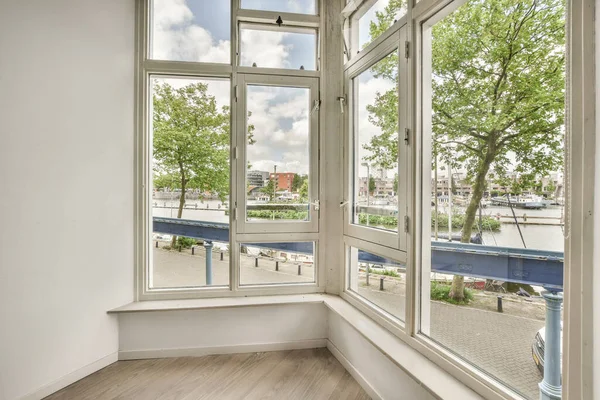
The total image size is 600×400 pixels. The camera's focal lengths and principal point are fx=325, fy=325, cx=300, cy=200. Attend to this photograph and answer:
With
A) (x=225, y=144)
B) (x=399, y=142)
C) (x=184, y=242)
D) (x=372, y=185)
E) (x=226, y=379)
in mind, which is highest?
(x=225, y=144)

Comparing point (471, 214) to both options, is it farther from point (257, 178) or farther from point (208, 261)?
point (208, 261)

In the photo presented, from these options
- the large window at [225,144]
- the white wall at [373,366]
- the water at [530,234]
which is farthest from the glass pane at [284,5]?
the white wall at [373,366]

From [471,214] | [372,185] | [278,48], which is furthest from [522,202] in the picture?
[278,48]

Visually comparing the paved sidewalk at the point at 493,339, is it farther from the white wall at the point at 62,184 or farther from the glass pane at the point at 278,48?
the white wall at the point at 62,184

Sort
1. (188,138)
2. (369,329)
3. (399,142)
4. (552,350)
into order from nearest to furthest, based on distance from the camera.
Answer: (552,350) → (399,142) → (369,329) → (188,138)

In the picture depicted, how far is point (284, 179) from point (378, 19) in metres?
1.36

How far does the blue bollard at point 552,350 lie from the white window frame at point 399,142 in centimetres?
81

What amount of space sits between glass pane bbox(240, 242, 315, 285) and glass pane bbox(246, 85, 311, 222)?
0.81 feet

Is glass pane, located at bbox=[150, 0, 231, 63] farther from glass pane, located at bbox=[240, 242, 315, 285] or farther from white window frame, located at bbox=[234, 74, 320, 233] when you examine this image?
glass pane, located at bbox=[240, 242, 315, 285]

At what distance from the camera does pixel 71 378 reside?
7.05 feet

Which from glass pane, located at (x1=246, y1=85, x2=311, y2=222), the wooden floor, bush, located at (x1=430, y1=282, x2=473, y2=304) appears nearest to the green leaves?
glass pane, located at (x1=246, y1=85, x2=311, y2=222)

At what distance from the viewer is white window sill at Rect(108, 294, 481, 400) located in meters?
1.49

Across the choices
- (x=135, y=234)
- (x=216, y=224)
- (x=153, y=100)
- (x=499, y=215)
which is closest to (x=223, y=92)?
(x=153, y=100)

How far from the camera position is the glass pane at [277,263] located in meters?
2.75
